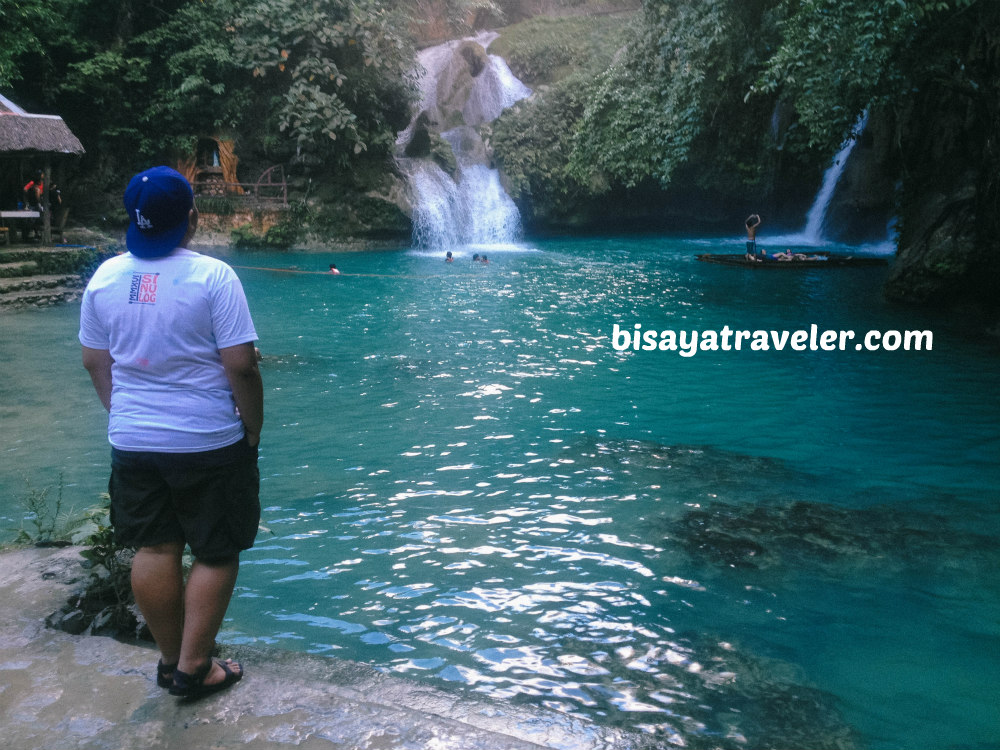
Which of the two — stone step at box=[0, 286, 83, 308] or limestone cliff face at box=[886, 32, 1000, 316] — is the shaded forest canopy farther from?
stone step at box=[0, 286, 83, 308]

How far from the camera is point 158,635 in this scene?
3.08 m

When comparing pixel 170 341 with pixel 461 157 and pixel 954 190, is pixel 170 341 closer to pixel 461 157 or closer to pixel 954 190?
pixel 954 190

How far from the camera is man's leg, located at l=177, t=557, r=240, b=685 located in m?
3.01

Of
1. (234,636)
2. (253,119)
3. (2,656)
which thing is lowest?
(234,636)

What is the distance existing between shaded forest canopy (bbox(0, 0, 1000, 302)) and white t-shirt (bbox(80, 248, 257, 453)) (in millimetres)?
9706

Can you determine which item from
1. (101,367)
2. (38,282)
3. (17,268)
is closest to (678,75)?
(38,282)

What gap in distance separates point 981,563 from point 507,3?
145ft

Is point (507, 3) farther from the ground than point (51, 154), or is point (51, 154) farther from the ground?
point (507, 3)

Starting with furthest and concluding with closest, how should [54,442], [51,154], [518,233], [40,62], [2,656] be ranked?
[518,233] → [40,62] → [51,154] → [54,442] → [2,656]

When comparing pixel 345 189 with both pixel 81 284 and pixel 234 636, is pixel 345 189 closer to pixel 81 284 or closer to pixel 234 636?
pixel 81 284

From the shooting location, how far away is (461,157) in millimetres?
31734

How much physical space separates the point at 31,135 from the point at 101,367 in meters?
16.8

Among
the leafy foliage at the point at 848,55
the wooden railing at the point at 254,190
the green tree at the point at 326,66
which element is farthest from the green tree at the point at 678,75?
the wooden railing at the point at 254,190

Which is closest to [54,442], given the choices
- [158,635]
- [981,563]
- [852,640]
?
[158,635]
